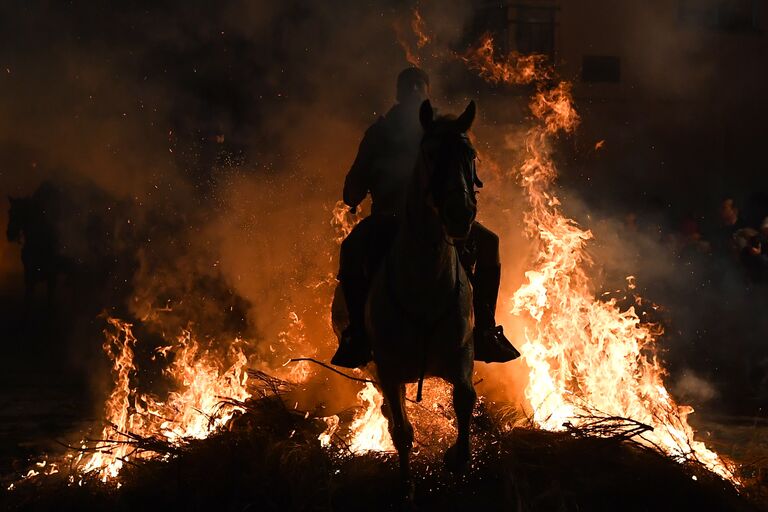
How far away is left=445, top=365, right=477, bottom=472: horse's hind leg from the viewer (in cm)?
542

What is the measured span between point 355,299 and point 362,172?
4.41 ft

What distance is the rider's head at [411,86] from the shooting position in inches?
272

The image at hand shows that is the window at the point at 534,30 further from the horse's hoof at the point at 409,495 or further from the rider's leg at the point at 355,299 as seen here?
the horse's hoof at the point at 409,495

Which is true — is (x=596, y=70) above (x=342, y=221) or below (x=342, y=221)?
above

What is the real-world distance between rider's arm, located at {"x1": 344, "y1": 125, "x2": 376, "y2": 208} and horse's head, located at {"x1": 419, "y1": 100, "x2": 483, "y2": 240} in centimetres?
201

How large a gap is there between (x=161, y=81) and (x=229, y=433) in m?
8.16

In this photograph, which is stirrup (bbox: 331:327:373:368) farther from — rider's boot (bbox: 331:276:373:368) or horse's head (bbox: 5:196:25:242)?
horse's head (bbox: 5:196:25:242)

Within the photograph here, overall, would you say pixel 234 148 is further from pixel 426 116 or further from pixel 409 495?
pixel 409 495

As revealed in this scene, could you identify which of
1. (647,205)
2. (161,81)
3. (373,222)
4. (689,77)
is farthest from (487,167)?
(689,77)

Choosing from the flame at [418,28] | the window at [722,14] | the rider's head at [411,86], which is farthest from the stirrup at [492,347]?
the window at [722,14]

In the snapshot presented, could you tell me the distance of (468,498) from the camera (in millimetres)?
5586

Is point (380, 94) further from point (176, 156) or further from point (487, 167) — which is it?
point (176, 156)

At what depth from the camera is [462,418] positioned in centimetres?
544

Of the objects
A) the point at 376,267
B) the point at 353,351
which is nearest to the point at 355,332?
the point at 353,351
